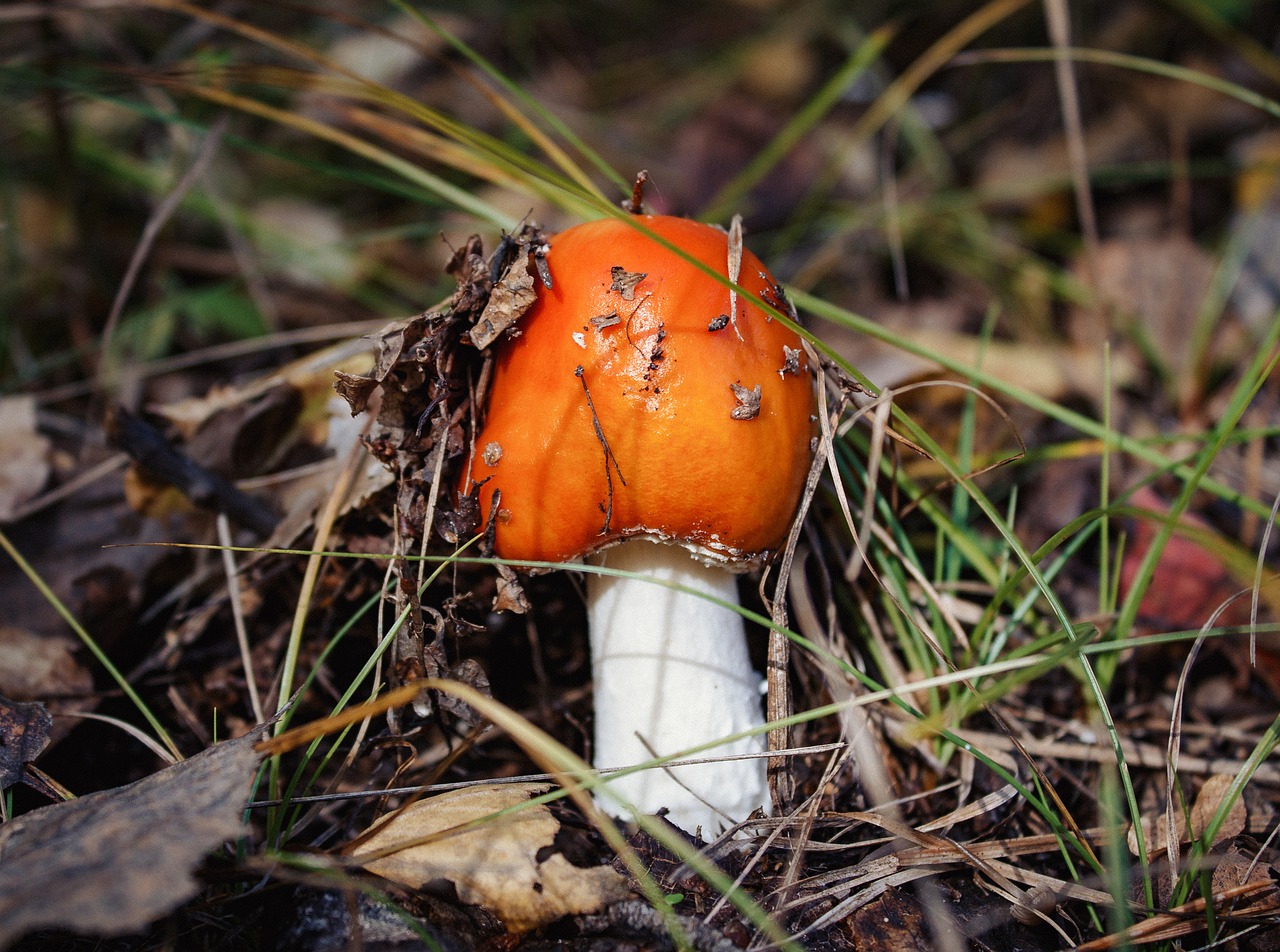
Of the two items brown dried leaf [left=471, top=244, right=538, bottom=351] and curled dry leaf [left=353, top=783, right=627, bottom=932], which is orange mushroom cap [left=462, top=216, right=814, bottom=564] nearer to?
brown dried leaf [left=471, top=244, right=538, bottom=351]

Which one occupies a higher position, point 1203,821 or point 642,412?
point 642,412

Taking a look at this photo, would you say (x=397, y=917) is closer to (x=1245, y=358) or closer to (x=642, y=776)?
(x=642, y=776)

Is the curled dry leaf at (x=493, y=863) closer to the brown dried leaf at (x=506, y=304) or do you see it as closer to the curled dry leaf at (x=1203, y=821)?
the brown dried leaf at (x=506, y=304)

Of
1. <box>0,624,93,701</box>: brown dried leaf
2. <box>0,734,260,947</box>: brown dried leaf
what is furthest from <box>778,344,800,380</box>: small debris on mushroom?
<box>0,624,93,701</box>: brown dried leaf

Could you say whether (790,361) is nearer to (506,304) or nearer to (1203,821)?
(506,304)

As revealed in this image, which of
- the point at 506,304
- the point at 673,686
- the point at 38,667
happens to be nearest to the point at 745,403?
the point at 506,304

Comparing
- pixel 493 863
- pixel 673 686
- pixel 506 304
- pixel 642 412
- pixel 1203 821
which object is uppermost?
pixel 506 304
